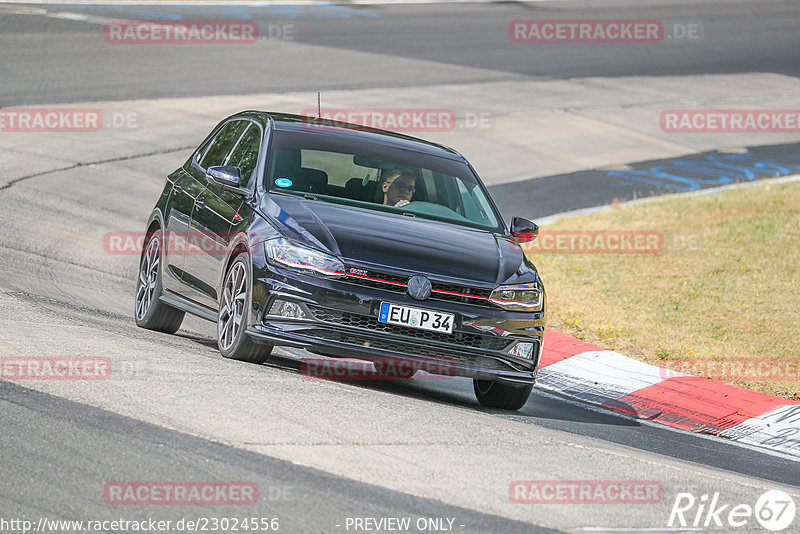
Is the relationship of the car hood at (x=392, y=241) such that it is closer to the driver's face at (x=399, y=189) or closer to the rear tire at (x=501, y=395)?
the driver's face at (x=399, y=189)

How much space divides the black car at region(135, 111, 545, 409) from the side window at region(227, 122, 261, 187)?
18 mm

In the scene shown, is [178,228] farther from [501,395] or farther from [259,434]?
[259,434]

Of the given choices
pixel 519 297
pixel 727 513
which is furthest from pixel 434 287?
pixel 727 513

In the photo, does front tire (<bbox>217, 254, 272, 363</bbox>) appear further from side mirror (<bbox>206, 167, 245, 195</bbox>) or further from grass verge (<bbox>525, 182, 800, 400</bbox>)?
grass verge (<bbox>525, 182, 800, 400</bbox>)

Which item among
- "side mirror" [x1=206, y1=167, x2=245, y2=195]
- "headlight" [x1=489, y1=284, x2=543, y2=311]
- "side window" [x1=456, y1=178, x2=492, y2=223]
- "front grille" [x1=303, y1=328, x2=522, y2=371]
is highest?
"side mirror" [x1=206, y1=167, x2=245, y2=195]

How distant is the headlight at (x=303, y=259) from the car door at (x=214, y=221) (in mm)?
→ 710

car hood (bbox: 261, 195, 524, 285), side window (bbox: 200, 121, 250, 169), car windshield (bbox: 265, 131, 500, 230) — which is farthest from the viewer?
side window (bbox: 200, 121, 250, 169)

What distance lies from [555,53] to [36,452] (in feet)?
84.6

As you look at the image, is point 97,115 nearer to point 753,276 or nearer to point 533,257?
point 533,257

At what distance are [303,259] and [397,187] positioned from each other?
1.48 metres

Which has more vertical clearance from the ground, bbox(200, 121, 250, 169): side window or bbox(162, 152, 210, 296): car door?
bbox(200, 121, 250, 169): side window

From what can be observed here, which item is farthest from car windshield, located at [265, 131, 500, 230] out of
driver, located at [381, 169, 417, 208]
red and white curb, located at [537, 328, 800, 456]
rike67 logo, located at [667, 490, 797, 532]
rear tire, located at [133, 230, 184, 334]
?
rike67 logo, located at [667, 490, 797, 532]

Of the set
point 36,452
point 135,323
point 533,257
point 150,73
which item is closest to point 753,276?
point 533,257

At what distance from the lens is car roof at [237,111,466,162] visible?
941cm
